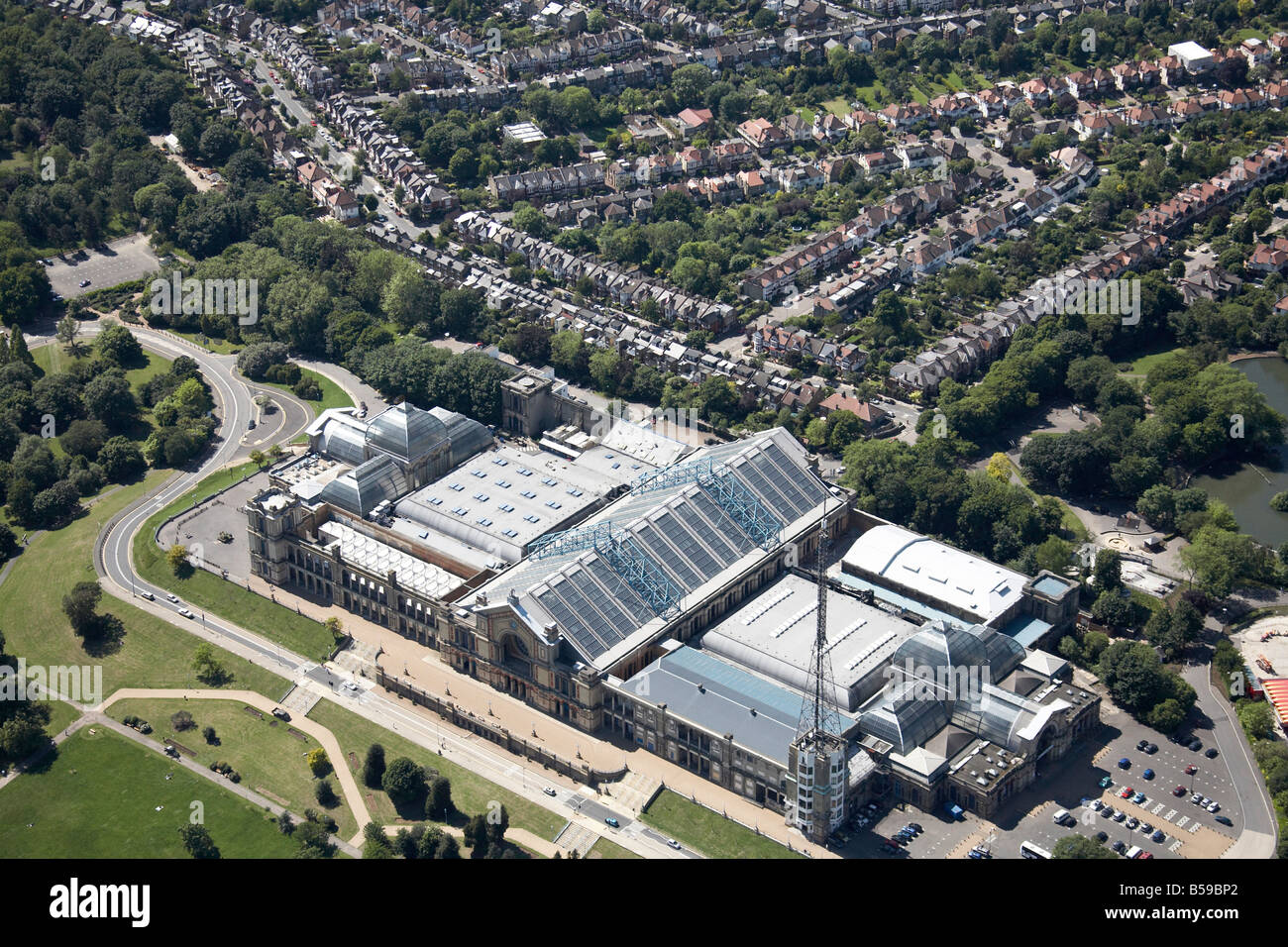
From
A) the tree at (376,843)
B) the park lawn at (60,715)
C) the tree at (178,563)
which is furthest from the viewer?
the tree at (178,563)

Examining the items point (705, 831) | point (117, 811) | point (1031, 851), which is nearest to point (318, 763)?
point (117, 811)

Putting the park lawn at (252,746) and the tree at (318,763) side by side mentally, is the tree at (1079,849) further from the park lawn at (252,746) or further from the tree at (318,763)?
the tree at (318,763)

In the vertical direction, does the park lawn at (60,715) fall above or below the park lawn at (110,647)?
below

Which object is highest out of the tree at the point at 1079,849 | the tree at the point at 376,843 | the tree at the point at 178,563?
the tree at the point at 178,563

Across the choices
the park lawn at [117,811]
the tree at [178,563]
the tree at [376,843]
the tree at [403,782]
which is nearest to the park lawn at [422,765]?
the tree at [403,782]

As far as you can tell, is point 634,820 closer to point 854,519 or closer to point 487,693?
point 487,693

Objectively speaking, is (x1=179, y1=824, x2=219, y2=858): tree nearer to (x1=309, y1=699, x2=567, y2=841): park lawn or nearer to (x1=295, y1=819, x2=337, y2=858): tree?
(x1=295, y1=819, x2=337, y2=858): tree
